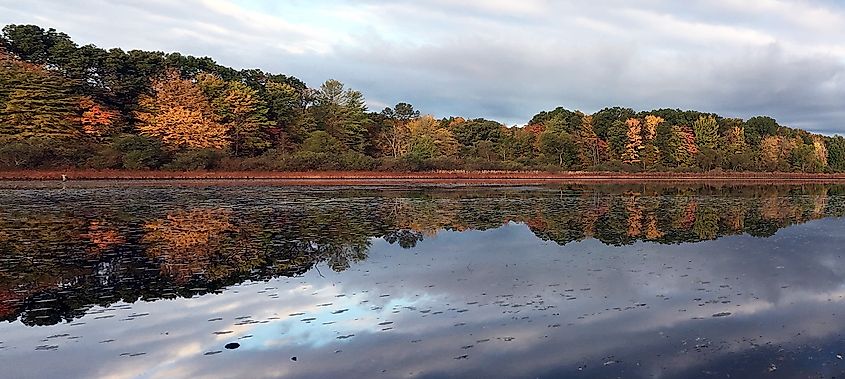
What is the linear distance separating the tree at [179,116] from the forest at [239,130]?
5.4 inches

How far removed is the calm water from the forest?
137 feet

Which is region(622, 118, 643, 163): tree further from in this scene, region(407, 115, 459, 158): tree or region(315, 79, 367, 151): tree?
region(315, 79, 367, 151): tree

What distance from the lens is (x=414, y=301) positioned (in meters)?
9.57

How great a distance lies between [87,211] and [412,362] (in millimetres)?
21509

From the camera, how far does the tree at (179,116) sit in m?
62.3

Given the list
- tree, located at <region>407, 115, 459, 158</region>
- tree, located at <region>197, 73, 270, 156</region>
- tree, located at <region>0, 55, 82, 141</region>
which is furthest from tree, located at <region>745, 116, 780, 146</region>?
tree, located at <region>0, 55, 82, 141</region>

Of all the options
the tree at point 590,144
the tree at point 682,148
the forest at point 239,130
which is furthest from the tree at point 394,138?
the tree at point 682,148

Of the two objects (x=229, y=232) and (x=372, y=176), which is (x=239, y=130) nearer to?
(x=372, y=176)

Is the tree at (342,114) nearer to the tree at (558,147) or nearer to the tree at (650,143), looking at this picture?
the tree at (558,147)

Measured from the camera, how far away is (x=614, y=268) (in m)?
12.3

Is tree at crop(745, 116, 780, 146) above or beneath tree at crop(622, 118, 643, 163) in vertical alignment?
above

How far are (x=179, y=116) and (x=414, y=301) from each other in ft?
202

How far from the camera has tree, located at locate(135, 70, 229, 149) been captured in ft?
204

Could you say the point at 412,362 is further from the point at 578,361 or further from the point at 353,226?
the point at 353,226
